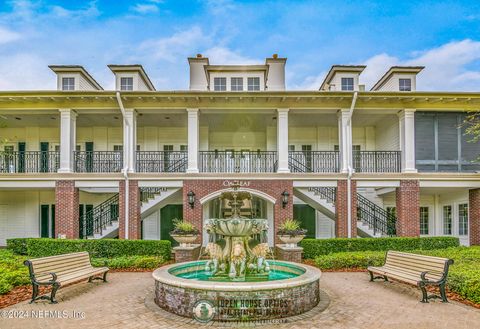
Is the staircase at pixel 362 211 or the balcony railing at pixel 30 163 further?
the balcony railing at pixel 30 163

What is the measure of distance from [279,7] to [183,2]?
4.03 metres

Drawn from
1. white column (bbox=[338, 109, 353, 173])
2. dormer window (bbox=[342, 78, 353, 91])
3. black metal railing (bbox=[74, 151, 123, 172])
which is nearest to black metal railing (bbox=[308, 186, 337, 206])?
white column (bbox=[338, 109, 353, 173])

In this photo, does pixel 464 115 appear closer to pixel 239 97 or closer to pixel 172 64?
pixel 239 97

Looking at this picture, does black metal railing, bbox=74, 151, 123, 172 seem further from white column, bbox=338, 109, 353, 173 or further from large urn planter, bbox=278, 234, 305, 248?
white column, bbox=338, 109, 353, 173

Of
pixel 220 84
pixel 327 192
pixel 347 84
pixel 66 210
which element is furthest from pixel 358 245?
pixel 66 210

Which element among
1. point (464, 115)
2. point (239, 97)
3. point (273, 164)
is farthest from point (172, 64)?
point (464, 115)

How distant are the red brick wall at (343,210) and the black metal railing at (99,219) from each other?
32.9 ft

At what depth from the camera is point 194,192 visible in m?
15.0

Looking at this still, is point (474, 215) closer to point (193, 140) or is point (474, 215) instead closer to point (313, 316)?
point (193, 140)

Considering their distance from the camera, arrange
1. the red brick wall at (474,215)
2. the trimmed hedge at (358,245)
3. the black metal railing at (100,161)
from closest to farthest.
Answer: the trimmed hedge at (358,245), the red brick wall at (474,215), the black metal railing at (100,161)

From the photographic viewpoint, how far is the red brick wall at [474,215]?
15.6 metres

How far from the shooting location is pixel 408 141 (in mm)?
15383

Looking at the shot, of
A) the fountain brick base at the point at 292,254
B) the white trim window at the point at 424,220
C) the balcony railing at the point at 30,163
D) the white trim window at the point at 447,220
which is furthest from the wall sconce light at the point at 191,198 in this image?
the white trim window at the point at 447,220

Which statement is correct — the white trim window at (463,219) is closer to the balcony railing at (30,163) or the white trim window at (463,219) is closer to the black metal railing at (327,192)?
the black metal railing at (327,192)
